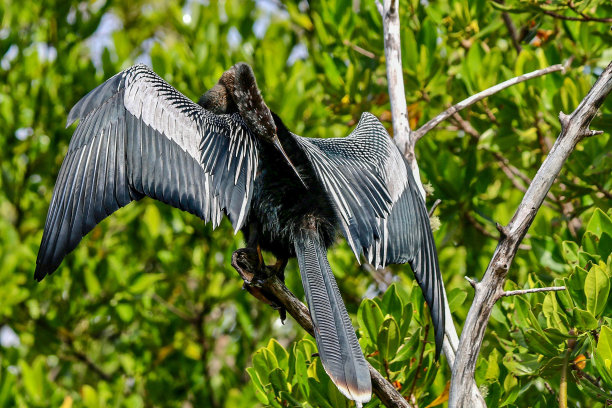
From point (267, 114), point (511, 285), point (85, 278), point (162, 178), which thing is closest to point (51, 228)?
point (162, 178)

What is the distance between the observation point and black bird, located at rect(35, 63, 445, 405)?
2221mm

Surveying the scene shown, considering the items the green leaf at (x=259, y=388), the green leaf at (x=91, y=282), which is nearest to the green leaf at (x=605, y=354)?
the green leaf at (x=259, y=388)

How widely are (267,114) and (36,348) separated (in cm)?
260

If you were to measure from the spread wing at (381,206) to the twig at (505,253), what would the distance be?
238 mm

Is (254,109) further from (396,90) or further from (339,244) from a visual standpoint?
(339,244)

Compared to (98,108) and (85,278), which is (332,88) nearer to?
(98,108)

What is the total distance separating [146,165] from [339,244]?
2.40 ft

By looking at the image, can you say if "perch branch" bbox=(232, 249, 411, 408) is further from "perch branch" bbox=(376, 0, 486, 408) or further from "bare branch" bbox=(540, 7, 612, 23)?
"bare branch" bbox=(540, 7, 612, 23)

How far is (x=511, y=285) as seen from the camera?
2430 millimetres

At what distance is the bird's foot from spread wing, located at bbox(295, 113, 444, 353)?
0.95 feet

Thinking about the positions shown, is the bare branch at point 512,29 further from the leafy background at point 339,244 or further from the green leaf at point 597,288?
the green leaf at point 597,288

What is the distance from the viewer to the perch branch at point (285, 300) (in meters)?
1.93

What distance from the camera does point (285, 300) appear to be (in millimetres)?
2143

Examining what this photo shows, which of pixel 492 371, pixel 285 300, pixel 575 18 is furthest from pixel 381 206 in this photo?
pixel 575 18
